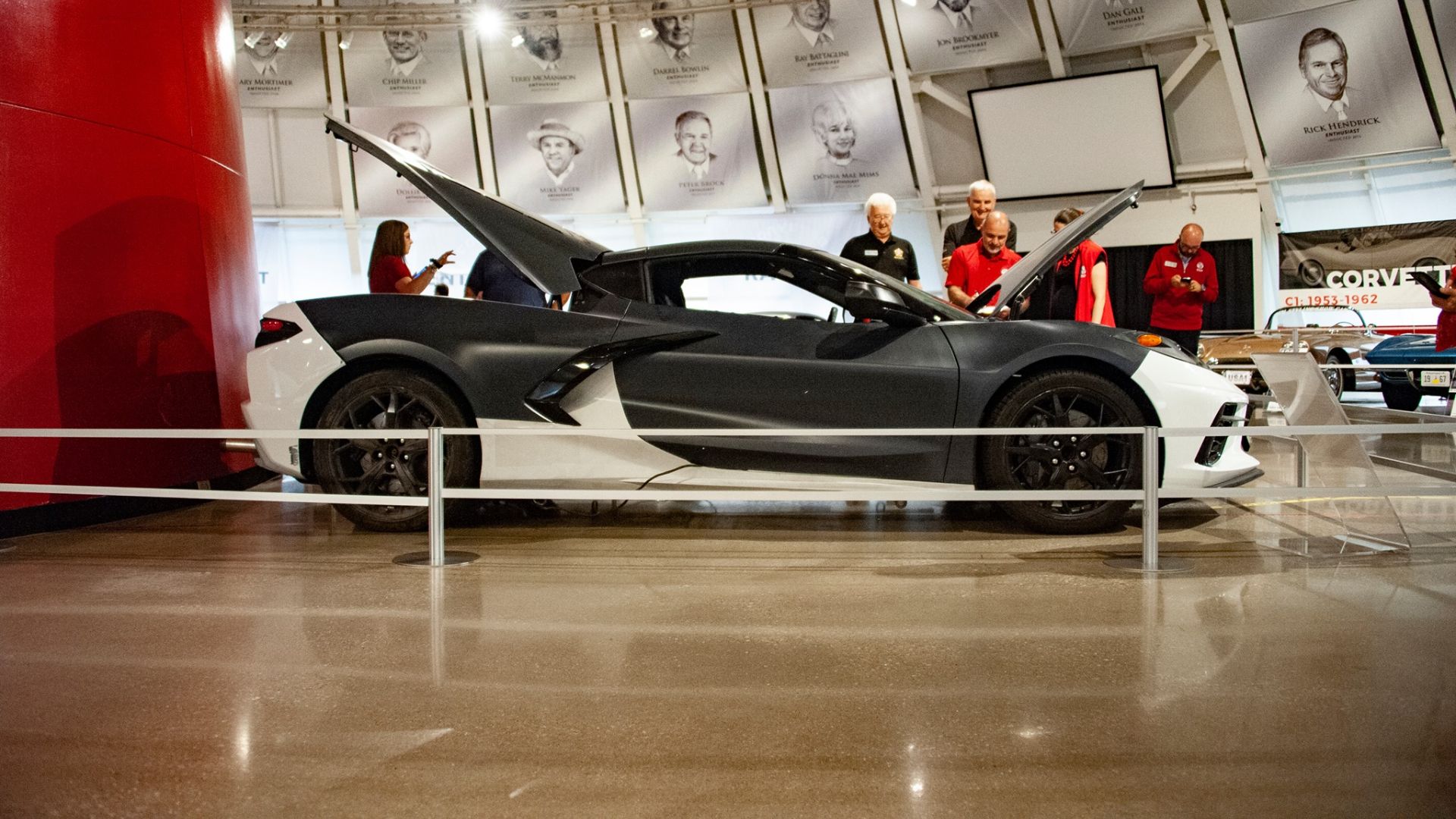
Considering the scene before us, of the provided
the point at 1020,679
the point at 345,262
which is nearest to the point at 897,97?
the point at 345,262

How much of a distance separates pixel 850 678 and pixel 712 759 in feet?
1.87

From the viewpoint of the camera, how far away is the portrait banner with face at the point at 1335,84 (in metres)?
12.7

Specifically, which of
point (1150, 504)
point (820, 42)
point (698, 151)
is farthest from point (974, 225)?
point (698, 151)

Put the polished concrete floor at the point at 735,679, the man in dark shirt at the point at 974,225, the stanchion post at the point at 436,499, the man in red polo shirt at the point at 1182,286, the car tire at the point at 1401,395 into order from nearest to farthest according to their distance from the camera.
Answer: the polished concrete floor at the point at 735,679, the stanchion post at the point at 436,499, the man in dark shirt at the point at 974,225, the man in red polo shirt at the point at 1182,286, the car tire at the point at 1401,395

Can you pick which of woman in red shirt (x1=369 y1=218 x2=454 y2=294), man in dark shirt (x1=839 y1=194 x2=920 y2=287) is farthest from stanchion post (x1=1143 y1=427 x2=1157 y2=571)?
woman in red shirt (x1=369 y1=218 x2=454 y2=294)

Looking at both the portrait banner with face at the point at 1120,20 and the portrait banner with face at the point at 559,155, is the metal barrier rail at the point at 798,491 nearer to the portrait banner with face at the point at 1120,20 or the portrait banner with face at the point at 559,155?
the portrait banner with face at the point at 1120,20

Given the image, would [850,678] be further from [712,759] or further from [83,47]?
[83,47]

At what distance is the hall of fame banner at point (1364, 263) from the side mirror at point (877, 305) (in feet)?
40.4

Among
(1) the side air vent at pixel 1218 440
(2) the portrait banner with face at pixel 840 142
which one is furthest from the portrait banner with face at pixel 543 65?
(1) the side air vent at pixel 1218 440

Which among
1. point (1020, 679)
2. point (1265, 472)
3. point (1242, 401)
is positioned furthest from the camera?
point (1265, 472)

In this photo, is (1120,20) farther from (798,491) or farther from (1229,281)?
(798,491)

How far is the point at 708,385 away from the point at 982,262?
2334 mm

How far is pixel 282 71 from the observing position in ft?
54.2

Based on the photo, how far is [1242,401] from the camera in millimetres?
3951
